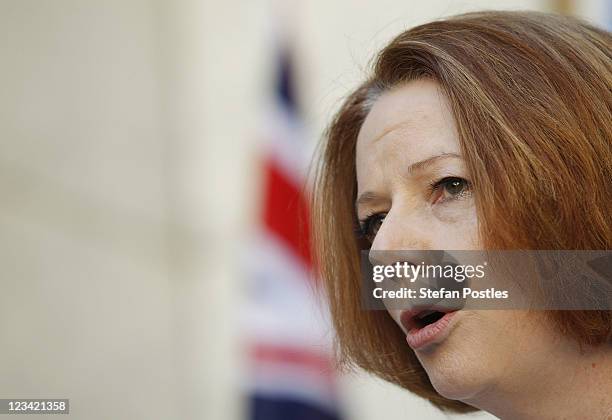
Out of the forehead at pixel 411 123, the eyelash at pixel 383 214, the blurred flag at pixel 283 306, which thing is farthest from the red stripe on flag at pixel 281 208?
the forehead at pixel 411 123

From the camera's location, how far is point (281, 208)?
16.0ft

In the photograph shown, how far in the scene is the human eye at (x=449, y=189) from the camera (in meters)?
1.76

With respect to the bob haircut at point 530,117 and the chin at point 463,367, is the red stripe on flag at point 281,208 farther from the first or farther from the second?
the chin at point 463,367

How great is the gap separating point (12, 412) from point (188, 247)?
3460mm

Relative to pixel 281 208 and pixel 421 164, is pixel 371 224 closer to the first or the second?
pixel 421 164

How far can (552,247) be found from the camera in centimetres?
173

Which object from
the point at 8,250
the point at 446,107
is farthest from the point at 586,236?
the point at 8,250

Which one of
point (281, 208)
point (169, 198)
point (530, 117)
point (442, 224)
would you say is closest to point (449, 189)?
point (442, 224)

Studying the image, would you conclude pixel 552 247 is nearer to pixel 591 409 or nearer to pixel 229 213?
pixel 591 409

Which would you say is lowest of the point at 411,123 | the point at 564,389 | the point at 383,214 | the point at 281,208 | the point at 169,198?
the point at 564,389

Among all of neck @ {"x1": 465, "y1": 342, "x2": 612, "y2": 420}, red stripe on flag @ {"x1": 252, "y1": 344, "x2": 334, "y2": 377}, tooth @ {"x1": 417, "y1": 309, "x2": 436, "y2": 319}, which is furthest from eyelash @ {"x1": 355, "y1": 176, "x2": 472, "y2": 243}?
red stripe on flag @ {"x1": 252, "y1": 344, "x2": 334, "y2": 377}

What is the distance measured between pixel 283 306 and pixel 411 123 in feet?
9.53

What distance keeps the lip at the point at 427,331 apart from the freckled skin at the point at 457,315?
0.5 inches

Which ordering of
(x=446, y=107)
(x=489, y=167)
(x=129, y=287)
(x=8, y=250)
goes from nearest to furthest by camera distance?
1. (x=489, y=167)
2. (x=446, y=107)
3. (x=8, y=250)
4. (x=129, y=287)
